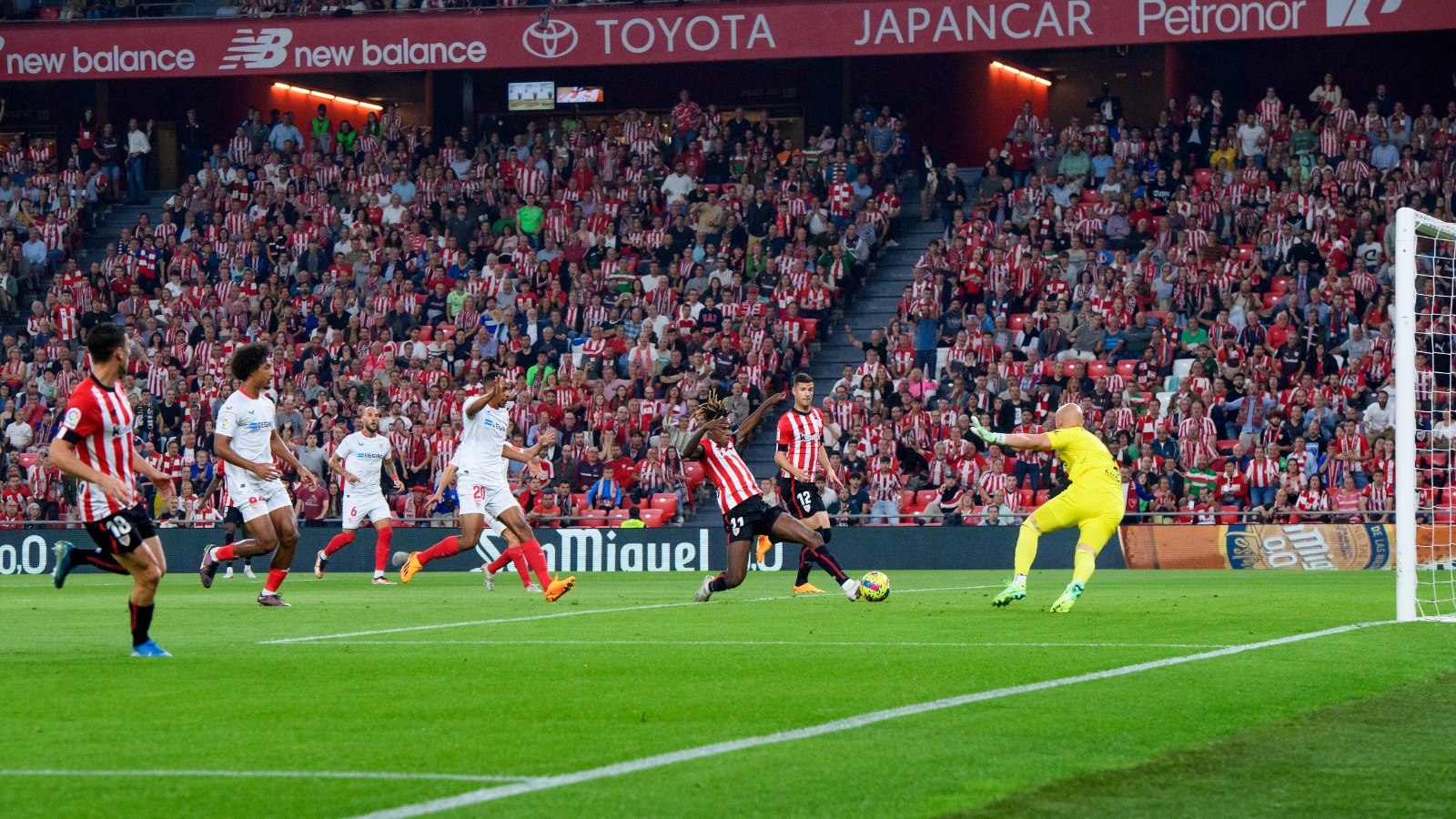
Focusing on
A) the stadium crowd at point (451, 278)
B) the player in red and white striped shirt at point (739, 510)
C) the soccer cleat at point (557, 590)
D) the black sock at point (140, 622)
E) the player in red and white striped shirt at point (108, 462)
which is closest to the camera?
the player in red and white striped shirt at point (108, 462)

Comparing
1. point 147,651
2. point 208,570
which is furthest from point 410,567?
point 147,651

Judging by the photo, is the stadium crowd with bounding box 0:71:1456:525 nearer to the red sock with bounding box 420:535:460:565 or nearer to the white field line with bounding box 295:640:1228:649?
the red sock with bounding box 420:535:460:565

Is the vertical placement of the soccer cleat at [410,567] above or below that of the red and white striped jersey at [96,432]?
below

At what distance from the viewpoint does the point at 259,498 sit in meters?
17.0

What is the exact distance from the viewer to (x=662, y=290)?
34562 mm

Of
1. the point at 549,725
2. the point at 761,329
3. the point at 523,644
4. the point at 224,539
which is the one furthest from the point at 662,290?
the point at 549,725

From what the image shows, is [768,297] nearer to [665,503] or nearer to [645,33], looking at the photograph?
[665,503]

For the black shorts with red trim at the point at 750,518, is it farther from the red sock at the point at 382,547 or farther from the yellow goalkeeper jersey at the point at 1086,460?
the red sock at the point at 382,547

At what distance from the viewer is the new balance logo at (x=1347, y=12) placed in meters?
33.1

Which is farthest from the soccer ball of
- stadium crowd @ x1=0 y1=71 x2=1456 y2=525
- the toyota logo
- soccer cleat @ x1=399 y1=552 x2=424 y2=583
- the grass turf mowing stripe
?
the toyota logo

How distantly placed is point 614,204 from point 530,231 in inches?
67.3

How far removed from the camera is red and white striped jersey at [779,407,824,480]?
813 inches

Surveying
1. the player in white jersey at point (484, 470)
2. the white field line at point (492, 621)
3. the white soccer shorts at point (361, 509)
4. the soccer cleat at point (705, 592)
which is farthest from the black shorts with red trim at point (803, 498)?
the white soccer shorts at point (361, 509)

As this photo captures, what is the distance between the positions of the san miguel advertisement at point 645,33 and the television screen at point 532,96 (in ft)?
14.0
